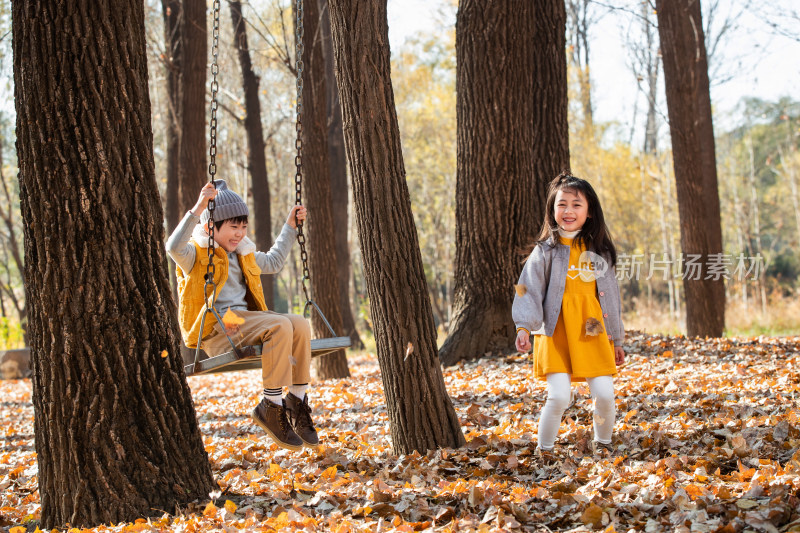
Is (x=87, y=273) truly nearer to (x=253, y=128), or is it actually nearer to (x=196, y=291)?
(x=196, y=291)

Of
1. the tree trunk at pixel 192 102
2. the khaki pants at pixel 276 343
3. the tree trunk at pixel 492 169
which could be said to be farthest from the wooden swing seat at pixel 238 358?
the tree trunk at pixel 192 102

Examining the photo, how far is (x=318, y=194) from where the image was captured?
920 centimetres

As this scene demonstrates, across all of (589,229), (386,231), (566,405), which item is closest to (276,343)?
(386,231)

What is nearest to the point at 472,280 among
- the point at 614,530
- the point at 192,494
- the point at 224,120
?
the point at 192,494

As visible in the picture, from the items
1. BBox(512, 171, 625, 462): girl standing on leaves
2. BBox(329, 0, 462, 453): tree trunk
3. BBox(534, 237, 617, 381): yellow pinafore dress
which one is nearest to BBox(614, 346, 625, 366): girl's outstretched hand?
BBox(512, 171, 625, 462): girl standing on leaves

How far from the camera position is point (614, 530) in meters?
2.93

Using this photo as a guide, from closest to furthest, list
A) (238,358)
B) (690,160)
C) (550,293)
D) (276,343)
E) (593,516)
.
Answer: (593,516) → (238,358) → (550,293) → (276,343) → (690,160)

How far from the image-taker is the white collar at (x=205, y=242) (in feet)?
14.8

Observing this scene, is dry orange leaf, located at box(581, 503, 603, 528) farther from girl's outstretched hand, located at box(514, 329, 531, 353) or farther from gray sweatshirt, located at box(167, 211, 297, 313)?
gray sweatshirt, located at box(167, 211, 297, 313)

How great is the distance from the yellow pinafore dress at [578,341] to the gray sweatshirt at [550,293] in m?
0.06

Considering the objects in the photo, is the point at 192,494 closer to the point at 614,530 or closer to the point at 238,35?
the point at 614,530

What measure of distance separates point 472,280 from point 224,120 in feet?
68.2

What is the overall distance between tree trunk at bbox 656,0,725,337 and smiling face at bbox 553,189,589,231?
23.2 ft

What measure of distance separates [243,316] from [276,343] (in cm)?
32
